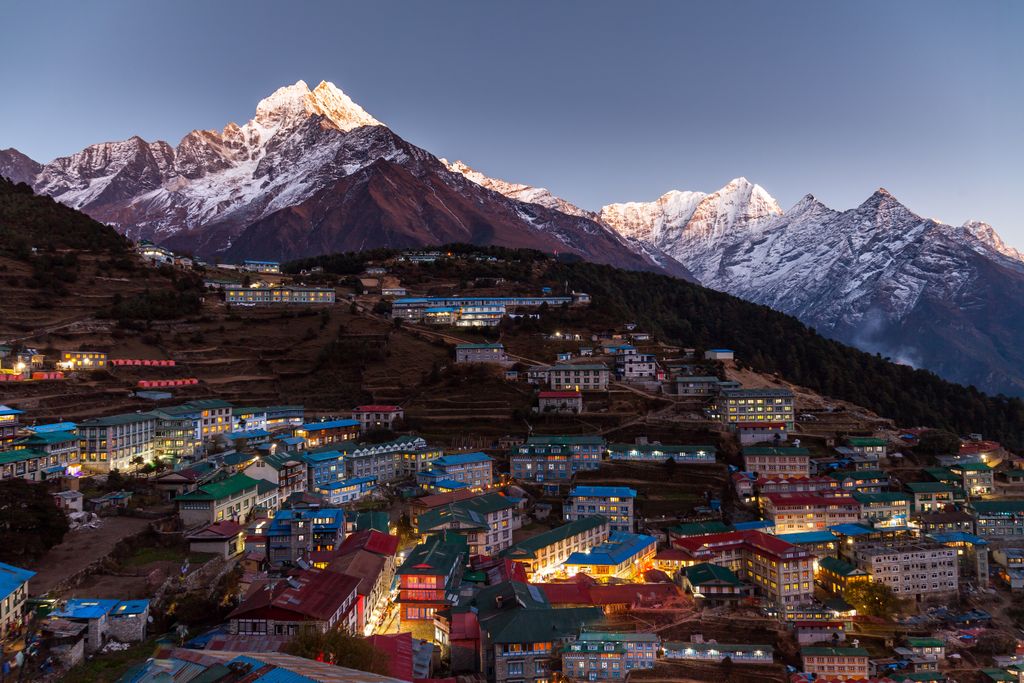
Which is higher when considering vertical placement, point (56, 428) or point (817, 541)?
point (56, 428)

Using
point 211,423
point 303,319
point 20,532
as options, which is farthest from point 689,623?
point 303,319

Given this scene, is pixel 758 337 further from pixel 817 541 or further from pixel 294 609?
pixel 294 609

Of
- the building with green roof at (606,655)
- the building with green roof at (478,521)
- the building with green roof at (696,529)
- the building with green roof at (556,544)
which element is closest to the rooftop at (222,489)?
the building with green roof at (478,521)

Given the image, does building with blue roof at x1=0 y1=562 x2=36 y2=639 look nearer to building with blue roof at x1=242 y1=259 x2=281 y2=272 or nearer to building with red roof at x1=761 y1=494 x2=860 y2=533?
building with red roof at x1=761 y1=494 x2=860 y2=533

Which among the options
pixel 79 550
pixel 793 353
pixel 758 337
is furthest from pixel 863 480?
pixel 758 337

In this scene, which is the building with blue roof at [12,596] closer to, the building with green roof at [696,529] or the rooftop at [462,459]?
the rooftop at [462,459]

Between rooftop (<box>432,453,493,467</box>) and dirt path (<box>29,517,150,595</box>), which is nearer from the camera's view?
dirt path (<box>29,517,150,595</box>)

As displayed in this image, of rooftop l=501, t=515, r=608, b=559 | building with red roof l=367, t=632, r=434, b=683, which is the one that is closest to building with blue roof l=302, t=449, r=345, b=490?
rooftop l=501, t=515, r=608, b=559
